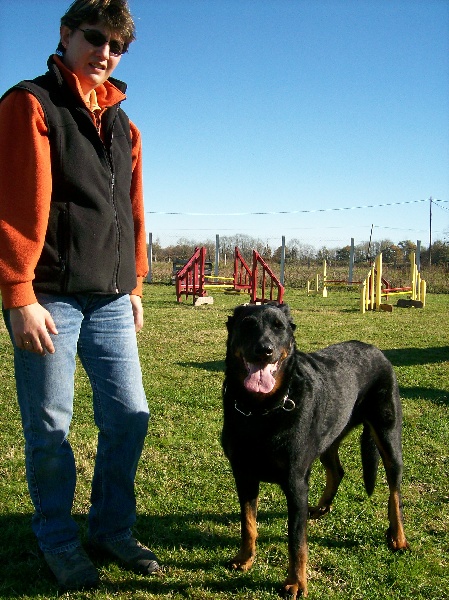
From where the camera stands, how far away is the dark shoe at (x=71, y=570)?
243 centimetres

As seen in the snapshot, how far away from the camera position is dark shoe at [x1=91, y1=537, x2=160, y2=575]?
262 cm

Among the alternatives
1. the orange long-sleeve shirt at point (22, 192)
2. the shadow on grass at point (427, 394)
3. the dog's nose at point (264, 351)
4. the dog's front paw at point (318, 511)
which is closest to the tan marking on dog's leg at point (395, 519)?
the dog's front paw at point (318, 511)

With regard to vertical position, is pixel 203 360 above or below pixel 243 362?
below

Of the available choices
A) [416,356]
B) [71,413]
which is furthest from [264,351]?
[416,356]

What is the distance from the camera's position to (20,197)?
212cm

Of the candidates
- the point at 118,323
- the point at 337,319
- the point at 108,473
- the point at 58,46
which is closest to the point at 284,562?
the point at 108,473

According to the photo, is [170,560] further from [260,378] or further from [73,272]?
[73,272]

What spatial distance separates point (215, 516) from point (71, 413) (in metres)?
1.25

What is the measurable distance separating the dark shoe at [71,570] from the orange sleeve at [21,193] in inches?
45.9

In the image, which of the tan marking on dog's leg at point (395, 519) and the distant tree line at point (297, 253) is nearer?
the tan marking on dog's leg at point (395, 519)

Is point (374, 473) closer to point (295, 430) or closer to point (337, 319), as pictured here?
point (295, 430)

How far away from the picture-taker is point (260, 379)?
8.50 ft

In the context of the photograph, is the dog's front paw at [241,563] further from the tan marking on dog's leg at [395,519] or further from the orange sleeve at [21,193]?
the orange sleeve at [21,193]

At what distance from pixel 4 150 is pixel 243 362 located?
4.56 ft
